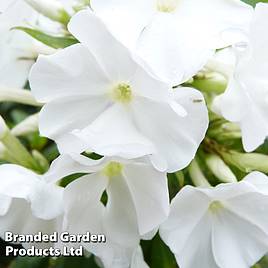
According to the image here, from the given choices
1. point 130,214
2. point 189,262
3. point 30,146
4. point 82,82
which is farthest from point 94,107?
point 30,146

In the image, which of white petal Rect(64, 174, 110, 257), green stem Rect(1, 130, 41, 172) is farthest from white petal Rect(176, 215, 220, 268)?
green stem Rect(1, 130, 41, 172)

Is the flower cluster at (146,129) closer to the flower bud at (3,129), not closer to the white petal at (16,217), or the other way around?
the white petal at (16,217)

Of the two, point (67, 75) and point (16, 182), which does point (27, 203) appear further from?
point (67, 75)

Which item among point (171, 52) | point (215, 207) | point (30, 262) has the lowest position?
point (30, 262)

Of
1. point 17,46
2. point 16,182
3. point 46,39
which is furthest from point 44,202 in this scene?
point 17,46

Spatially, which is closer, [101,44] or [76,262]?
[101,44]

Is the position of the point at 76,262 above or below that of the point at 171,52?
below

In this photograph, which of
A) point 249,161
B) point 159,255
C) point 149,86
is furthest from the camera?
point 159,255
